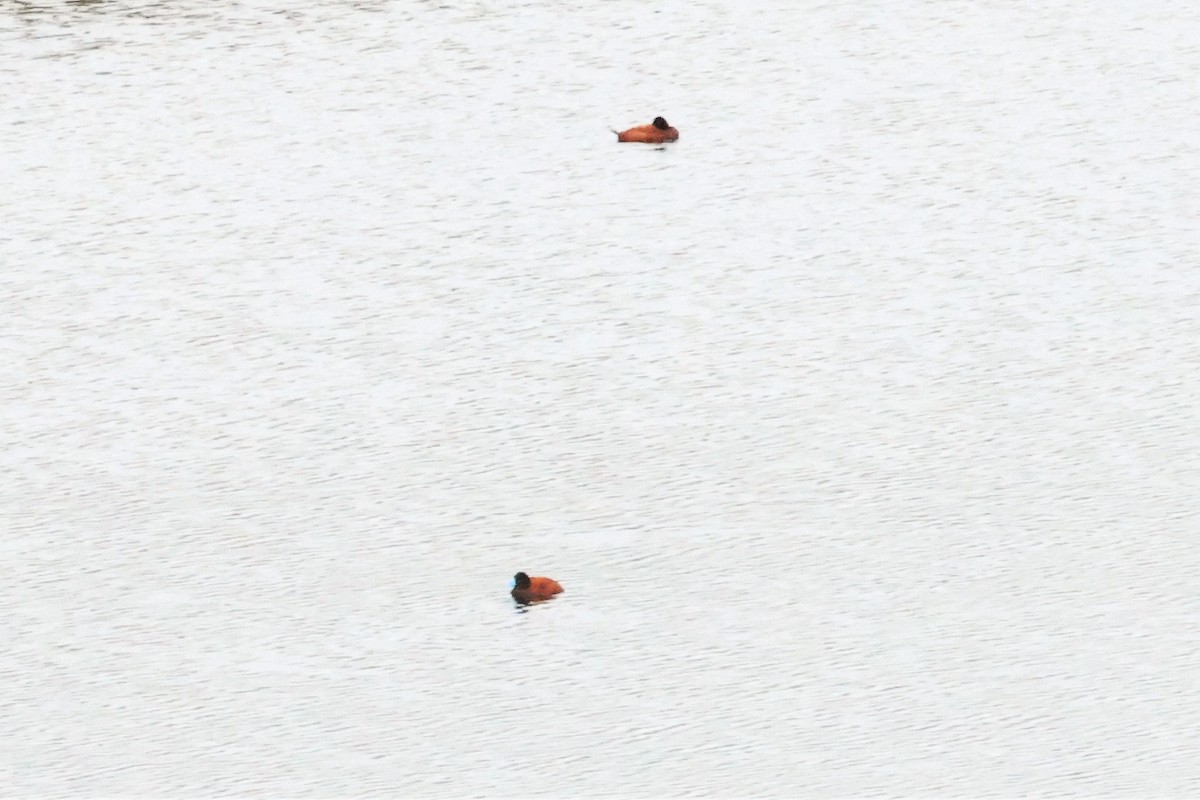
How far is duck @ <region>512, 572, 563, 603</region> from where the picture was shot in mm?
30234

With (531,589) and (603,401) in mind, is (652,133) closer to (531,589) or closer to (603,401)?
(603,401)

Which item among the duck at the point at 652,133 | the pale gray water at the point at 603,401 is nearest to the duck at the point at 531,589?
the pale gray water at the point at 603,401

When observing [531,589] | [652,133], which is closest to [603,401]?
[531,589]

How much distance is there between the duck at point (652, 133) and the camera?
151 ft

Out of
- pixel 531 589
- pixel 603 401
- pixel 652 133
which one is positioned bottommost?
pixel 652 133

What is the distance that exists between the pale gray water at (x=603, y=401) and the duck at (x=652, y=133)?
31cm

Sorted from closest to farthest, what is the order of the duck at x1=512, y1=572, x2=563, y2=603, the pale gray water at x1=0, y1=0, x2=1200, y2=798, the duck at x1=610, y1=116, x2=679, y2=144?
the pale gray water at x1=0, y1=0, x2=1200, y2=798 < the duck at x1=512, y1=572, x2=563, y2=603 < the duck at x1=610, y1=116, x2=679, y2=144

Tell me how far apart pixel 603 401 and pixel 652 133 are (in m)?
11.0

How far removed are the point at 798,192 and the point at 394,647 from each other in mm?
16211

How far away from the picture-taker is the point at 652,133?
45969 mm

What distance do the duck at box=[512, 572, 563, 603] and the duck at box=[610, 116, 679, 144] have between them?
16759mm

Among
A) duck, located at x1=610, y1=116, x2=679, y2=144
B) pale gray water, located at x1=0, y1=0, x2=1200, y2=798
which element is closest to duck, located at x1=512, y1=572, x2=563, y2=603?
pale gray water, located at x1=0, y1=0, x2=1200, y2=798

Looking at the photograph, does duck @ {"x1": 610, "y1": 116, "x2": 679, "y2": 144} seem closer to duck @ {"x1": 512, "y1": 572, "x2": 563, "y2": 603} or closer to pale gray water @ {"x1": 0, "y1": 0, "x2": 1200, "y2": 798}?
pale gray water @ {"x1": 0, "y1": 0, "x2": 1200, "y2": 798}

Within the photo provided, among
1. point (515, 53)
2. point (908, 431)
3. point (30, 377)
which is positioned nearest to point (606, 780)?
point (908, 431)
